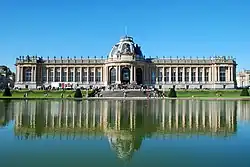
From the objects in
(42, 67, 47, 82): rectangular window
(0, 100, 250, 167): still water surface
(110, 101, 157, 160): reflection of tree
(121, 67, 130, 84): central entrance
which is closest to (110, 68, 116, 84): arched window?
(121, 67, 130, 84): central entrance

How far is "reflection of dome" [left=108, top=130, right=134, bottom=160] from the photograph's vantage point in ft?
30.3

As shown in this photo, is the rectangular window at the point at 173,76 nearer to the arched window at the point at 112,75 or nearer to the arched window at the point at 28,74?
the arched window at the point at 112,75

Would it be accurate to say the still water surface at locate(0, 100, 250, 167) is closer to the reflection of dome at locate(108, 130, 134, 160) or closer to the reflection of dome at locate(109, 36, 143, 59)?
the reflection of dome at locate(108, 130, 134, 160)

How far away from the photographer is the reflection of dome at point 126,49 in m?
84.7

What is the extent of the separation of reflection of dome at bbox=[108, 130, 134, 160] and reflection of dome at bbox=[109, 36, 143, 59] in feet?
238

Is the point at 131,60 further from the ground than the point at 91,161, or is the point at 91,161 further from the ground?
the point at 131,60

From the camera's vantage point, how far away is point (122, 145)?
10.5m

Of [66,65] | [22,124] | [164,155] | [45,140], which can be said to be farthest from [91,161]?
[66,65]

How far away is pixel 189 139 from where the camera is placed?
11461mm

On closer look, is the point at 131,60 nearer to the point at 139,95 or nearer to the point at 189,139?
the point at 139,95

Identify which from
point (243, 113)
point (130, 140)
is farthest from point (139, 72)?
point (130, 140)

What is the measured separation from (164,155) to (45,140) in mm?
4451

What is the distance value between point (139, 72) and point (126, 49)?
7.13 meters

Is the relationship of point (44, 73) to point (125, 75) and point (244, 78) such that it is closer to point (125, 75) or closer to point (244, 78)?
point (125, 75)
